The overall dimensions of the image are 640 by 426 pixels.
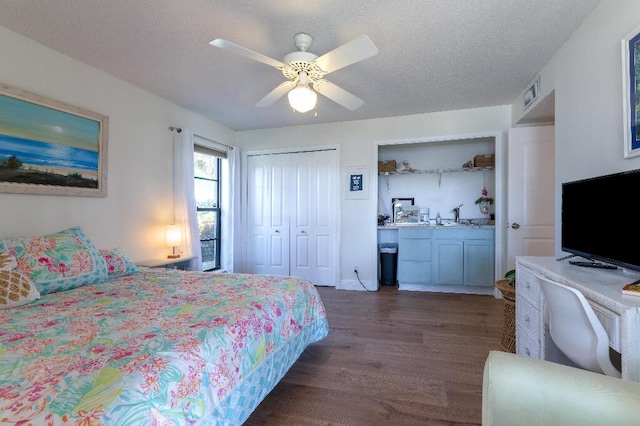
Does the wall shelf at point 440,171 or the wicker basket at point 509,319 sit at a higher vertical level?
the wall shelf at point 440,171

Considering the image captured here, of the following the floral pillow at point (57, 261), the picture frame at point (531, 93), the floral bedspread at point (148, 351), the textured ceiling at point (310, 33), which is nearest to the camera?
the floral bedspread at point (148, 351)

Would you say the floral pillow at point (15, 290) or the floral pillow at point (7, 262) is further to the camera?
the floral pillow at point (7, 262)

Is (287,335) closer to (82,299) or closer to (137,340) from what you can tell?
(137,340)

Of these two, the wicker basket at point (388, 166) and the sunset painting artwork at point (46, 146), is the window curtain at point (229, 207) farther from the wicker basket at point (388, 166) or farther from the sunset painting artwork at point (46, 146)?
the wicker basket at point (388, 166)

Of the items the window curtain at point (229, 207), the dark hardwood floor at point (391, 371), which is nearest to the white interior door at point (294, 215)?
the window curtain at point (229, 207)

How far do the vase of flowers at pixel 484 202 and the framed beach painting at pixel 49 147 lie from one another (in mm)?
4863

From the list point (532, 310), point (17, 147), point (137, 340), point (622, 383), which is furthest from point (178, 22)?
point (532, 310)

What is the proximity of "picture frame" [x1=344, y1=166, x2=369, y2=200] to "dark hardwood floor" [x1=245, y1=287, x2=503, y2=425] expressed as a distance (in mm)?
1745

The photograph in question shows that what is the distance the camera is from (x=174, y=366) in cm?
105

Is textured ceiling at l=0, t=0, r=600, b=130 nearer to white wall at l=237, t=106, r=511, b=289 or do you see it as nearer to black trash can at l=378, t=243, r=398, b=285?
white wall at l=237, t=106, r=511, b=289

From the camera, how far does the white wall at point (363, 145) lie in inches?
169

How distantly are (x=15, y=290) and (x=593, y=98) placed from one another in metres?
3.79

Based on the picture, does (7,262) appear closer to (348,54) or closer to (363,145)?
(348,54)

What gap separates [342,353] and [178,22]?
2833 mm
